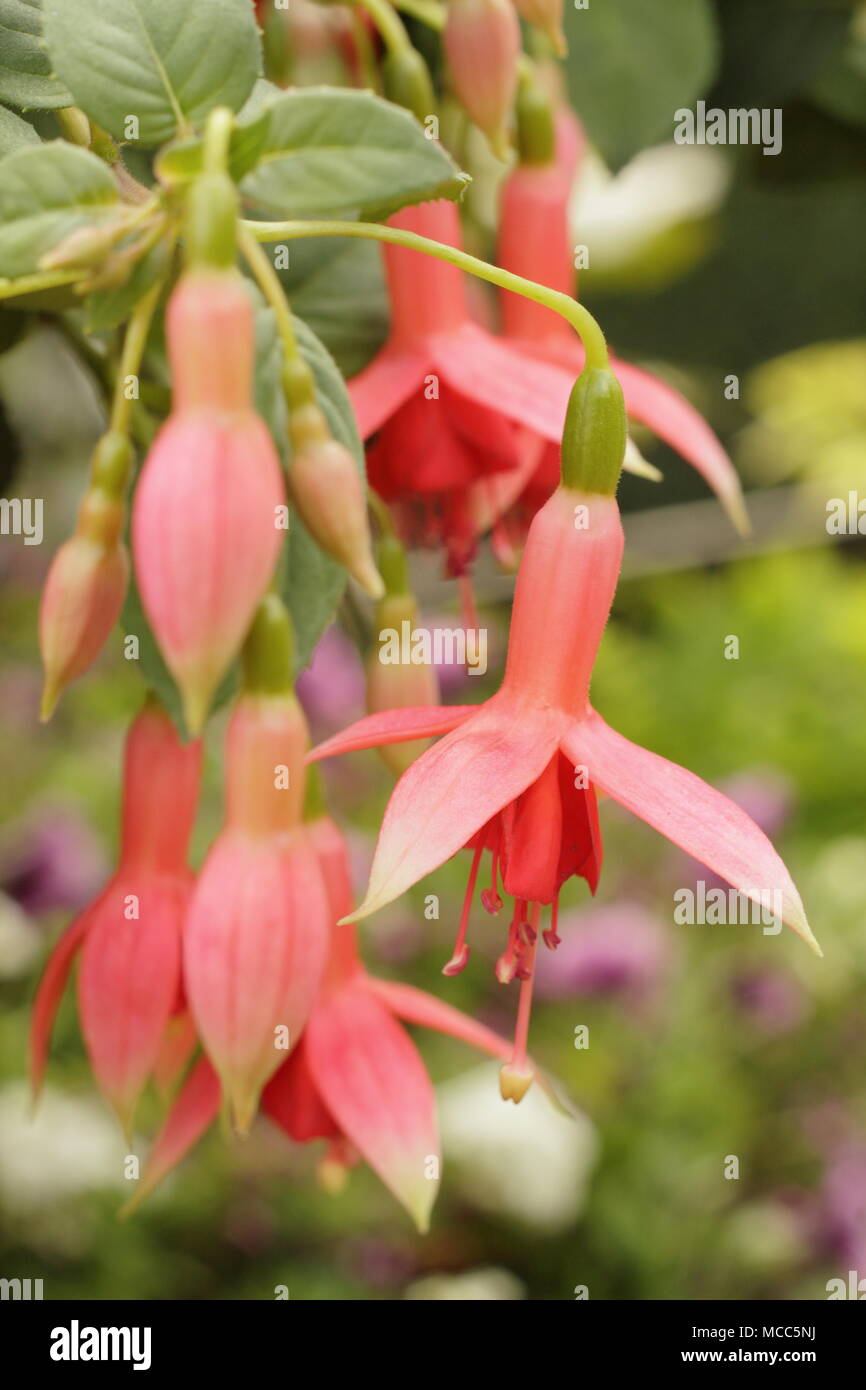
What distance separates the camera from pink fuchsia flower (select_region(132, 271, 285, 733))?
265 millimetres

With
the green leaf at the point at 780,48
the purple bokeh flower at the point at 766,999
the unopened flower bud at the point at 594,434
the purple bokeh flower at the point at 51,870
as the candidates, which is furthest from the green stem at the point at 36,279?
the purple bokeh flower at the point at 766,999

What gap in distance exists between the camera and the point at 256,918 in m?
0.37

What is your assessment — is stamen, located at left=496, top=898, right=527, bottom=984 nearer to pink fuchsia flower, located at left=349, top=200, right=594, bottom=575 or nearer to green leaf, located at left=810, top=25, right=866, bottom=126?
pink fuchsia flower, located at left=349, top=200, right=594, bottom=575

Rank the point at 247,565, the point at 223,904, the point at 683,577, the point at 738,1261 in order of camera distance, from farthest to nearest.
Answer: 1. the point at 683,577
2. the point at 738,1261
3. the point at 223,904
4. the point at 247,565

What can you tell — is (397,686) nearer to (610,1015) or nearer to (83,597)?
(83,597)

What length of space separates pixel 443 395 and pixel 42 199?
6.9 inches

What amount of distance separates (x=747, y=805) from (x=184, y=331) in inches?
43.9

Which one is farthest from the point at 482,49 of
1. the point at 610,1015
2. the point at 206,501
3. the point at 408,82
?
the point at 610,1015

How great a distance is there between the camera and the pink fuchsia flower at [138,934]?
1.40ft

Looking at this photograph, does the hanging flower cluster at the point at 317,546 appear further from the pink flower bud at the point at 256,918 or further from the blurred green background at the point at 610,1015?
the blurred green background at the point at 610,1015

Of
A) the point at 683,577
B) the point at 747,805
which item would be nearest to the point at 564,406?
the point at 747,805

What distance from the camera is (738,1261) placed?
1.24 m

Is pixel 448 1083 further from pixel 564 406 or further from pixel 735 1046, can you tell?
pixel 564 406
